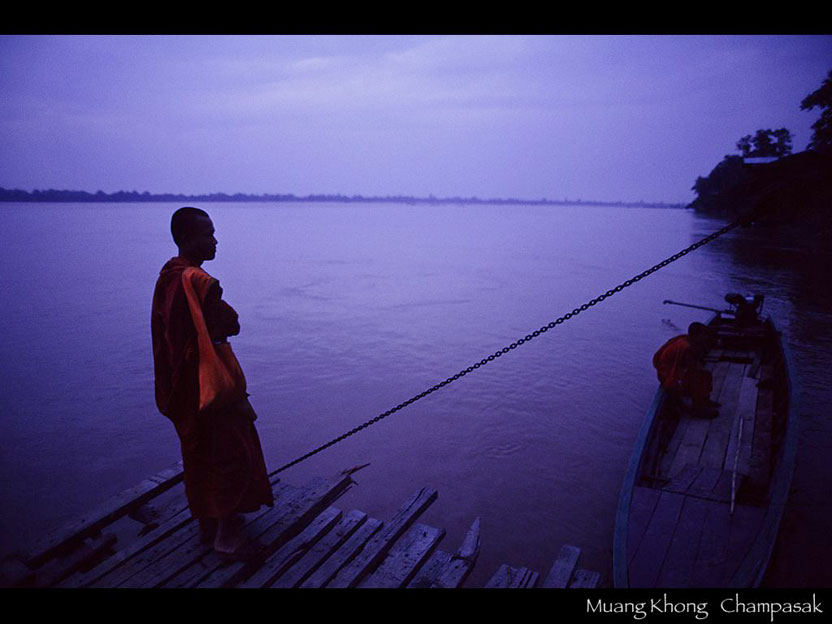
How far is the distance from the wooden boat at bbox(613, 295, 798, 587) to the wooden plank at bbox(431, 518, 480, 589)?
3.36 ft

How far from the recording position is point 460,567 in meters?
3.19

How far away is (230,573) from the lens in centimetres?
287

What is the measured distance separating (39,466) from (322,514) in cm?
607

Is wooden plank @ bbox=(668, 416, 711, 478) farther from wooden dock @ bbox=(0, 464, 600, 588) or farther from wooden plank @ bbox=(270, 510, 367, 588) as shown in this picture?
wooden plank @ bbox=(270, 510, 367, 588)

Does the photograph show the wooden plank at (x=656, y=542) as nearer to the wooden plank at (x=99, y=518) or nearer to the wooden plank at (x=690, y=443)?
the wooden plank at (x=690, y=443)

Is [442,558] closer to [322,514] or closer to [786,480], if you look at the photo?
[322,514]

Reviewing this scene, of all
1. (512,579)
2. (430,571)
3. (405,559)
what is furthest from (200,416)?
(512,579)

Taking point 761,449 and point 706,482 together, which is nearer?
point 706,482

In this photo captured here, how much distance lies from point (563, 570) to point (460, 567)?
2.58 feet

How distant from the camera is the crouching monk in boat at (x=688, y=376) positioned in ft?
18.8

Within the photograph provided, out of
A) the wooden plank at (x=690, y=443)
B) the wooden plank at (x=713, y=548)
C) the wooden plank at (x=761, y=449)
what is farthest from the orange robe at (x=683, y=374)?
the wooden plank at (x=713, y=548)

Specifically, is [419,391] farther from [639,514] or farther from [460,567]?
[460,567]

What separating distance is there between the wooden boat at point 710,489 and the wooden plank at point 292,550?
2.16 m

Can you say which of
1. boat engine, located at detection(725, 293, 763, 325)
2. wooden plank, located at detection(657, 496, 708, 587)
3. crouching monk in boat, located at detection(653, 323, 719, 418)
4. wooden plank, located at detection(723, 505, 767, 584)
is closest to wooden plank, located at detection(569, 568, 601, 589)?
wooden plank, located at detection(657, 496, 708, 587)
